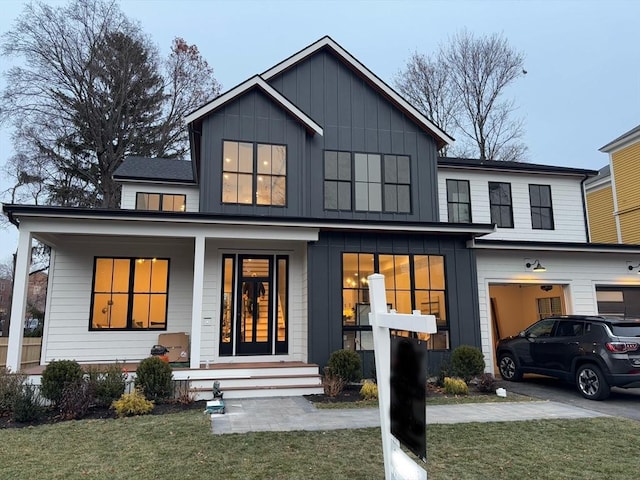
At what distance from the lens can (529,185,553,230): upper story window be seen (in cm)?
1435

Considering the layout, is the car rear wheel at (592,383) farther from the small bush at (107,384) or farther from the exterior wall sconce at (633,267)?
the small bush at (107,384)

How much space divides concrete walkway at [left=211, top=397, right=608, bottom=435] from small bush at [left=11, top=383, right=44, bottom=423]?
2717 millimetres

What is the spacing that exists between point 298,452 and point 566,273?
9954 mm

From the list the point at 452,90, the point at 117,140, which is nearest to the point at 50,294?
the point at 117,140

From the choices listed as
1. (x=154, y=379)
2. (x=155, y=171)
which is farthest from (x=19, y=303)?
(x=155, y=171)

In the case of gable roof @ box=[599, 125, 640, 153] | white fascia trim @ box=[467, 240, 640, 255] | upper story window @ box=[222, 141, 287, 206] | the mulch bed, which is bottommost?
the mulch bed

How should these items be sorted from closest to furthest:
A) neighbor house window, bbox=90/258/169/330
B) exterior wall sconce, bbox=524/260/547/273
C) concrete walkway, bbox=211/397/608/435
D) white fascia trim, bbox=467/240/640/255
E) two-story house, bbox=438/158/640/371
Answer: concrete walkway, bbox=211/397/608/435, neighbor house window, bbox=90/258/169/330, white fascia trim, bbox=467/240/640/255, exterior wall sconce, bbox=524/260/547/273, two-story house, bbox=438/158/640/371

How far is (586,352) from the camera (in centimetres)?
856

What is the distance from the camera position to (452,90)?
2609 cm

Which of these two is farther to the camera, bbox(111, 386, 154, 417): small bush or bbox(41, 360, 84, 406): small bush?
bbox(41, 360, 84, 406): small bush

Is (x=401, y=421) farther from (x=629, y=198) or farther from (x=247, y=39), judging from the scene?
(x=247, y=39)

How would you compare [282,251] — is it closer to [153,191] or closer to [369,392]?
[369,392]

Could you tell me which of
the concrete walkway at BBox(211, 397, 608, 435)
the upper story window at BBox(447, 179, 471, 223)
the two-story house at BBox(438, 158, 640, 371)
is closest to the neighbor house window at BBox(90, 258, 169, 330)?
the concrete walkway at BBox(211, 397, 608, 435)

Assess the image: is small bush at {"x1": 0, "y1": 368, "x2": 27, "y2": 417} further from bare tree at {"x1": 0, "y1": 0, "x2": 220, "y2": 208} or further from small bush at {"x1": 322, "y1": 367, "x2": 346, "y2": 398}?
bare tree at {"x1": 0, "y1": 0, "x2": 220, "y2": 208}
